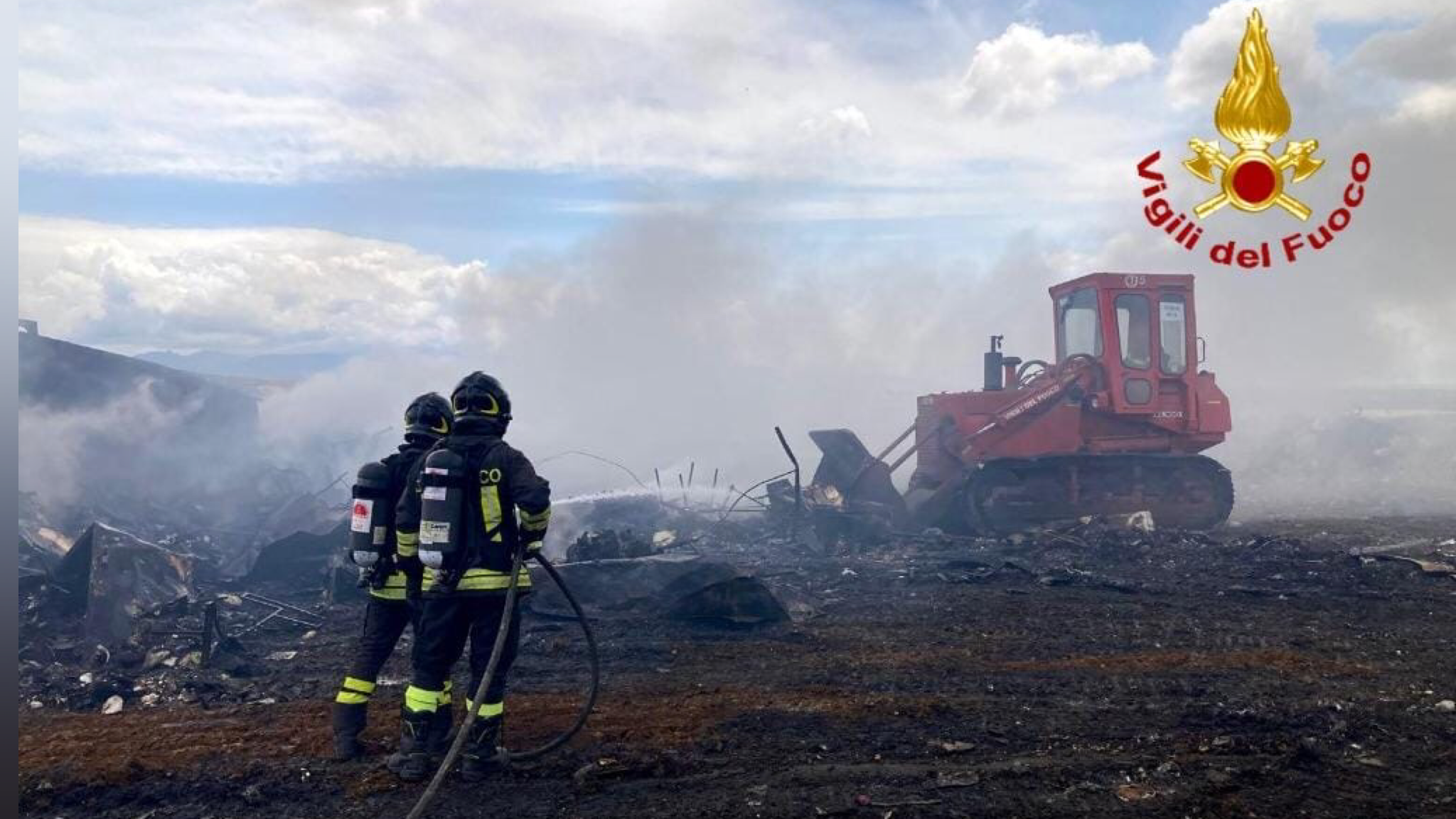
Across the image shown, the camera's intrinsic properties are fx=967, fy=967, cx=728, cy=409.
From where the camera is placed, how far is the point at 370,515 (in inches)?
236

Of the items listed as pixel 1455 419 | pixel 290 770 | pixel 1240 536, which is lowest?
pixel 290 770

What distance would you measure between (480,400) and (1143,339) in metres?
11.3

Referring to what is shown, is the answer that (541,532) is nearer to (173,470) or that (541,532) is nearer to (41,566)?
(41,566)

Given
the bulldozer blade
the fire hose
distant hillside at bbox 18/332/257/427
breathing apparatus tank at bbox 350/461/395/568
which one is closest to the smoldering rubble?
the fire hose

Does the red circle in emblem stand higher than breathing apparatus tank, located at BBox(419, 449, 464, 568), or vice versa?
the red circle in emblem

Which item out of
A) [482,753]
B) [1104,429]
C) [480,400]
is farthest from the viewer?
[1104,429]

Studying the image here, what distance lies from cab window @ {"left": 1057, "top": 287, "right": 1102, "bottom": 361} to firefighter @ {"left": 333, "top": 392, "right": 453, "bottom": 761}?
35.3ft

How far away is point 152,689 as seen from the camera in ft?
23.7

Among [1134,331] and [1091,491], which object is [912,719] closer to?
[1091,491]

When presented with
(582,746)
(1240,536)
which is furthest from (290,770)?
(1240,536)

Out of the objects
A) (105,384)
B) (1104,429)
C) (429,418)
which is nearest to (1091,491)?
(1104,429)

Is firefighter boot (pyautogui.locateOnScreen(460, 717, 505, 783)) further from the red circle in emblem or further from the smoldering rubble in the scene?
the red circle in emblem

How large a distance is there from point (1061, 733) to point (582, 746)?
109 inches

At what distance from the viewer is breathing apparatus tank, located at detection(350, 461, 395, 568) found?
5984 mm
